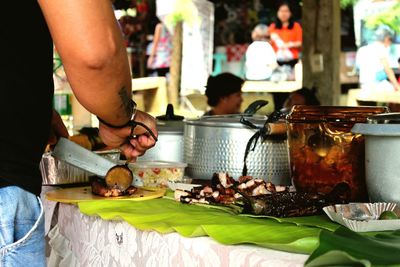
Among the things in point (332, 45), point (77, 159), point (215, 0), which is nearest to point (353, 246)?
point (77, 159)

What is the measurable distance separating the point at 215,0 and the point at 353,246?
31.1 feet

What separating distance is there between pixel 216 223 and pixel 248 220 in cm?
8

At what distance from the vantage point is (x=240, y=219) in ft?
5.23

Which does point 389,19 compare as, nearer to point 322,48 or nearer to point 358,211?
point 322,48

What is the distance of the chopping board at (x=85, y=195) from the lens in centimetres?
202

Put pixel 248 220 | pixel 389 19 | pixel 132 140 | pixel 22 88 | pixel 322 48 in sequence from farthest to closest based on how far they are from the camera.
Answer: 1. pixel 389 19
2. pixel 322 48
3. pixel 132 140
4. pixel 248 220
5. pixel 22 88

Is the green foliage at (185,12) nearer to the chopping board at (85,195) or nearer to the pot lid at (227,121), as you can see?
the pot lid at (227,121)

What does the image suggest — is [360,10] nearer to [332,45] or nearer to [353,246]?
[332,45]

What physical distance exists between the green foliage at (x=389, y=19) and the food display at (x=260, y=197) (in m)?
7.05

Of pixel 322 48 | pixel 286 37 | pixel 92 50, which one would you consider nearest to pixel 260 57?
pixel 286 37

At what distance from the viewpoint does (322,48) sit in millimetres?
6109

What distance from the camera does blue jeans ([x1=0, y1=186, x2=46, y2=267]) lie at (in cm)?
145

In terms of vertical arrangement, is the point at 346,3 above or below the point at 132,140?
above

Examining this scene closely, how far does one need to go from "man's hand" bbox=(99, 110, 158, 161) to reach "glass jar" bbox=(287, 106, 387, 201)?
38 cm
